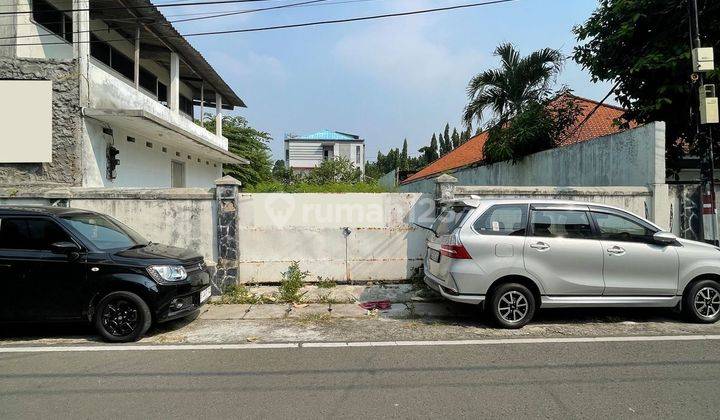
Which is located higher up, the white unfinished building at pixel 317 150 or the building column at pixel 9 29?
the white unfinished building at pixel 317 150

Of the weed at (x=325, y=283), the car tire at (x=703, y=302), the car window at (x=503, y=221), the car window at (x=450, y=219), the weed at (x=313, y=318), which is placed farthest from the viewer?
the weed at (x=325, y=283)

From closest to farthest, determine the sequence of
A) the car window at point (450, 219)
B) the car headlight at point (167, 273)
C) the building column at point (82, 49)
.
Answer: the car headlight at point (167, 273), the car window at point (450, 219), the building column at point (82, 49)

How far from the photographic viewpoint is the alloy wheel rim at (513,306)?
6.19 meters

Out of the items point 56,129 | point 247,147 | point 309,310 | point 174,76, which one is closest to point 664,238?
point 309,310

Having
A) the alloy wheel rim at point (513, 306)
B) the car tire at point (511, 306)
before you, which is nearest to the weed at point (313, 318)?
the car tire at point (511, 306)

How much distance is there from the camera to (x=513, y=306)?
6.20 m

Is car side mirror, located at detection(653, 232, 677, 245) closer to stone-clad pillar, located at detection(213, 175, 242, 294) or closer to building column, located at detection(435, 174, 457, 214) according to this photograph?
building column, located at detection(435, 174, 457, 214)

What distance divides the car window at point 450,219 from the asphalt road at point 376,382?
177 cm

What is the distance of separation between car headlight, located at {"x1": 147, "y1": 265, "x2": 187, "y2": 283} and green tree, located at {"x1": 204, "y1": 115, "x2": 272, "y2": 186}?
2338 centimetres

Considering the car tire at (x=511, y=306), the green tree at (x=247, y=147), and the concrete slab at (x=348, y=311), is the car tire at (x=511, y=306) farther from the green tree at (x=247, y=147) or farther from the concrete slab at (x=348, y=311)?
the green tree at (x=247, y=147)

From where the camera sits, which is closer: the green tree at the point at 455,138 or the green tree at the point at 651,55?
the green tree at the point at 651,55

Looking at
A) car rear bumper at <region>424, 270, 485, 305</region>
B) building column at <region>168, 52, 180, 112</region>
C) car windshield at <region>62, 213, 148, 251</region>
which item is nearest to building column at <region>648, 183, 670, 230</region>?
car rear bumper at <region>424, 270, 485, 305</region>

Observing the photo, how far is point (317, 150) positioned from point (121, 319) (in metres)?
61.9

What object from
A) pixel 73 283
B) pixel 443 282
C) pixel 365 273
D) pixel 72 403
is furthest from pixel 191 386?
pixel 365 273
